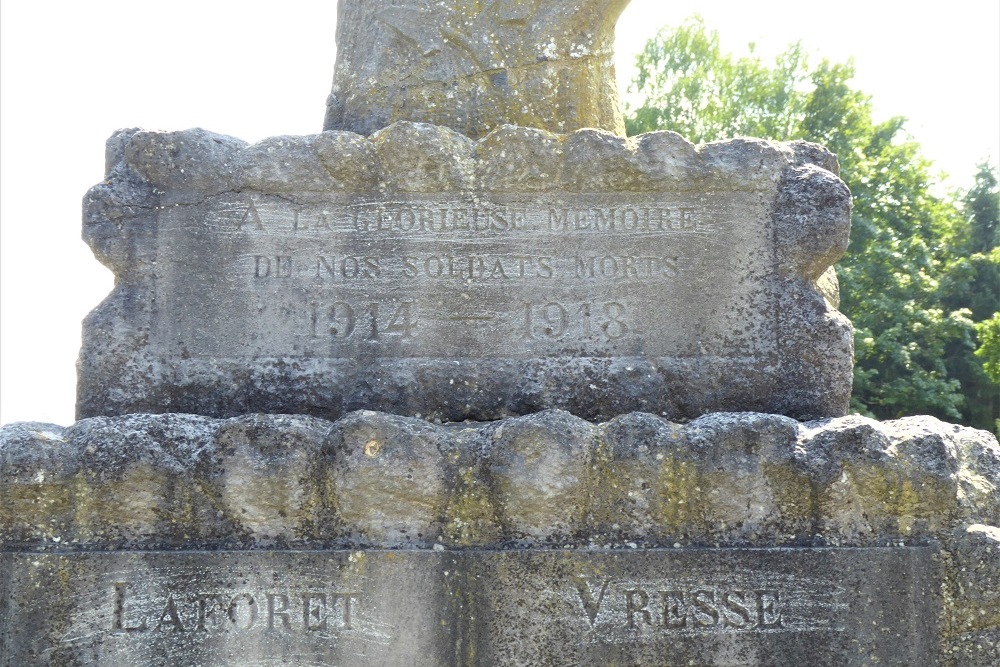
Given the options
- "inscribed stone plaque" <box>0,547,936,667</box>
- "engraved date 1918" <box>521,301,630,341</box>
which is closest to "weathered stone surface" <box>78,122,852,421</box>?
"engraved date 1918" <box>521,301,630,341</box>

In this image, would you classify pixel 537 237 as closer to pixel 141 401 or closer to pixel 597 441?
pixel 597 441

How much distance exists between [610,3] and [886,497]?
2.29 m

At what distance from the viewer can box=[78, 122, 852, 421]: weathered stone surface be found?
3.92m

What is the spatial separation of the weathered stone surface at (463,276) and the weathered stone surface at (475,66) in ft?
1.52

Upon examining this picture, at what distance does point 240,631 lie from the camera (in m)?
3.34

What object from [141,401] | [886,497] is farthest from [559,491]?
[141,401]

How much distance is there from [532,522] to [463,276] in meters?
1.00

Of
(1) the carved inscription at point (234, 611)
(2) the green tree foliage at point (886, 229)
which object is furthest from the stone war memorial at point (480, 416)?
(2) the green tree foliage at point (886, 229)

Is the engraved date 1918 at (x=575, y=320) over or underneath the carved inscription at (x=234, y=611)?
over

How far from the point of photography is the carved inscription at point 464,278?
13.0ft

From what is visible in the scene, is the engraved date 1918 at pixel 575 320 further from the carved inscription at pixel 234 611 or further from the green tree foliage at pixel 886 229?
the green tree foliage at pixel 886 229

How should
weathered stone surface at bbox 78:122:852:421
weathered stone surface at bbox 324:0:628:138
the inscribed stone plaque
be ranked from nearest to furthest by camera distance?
the inscribed stone plaque < weathered stone surface at bbox 78:122:852:421 < weathered stone surface at bbox 324:0:628:138

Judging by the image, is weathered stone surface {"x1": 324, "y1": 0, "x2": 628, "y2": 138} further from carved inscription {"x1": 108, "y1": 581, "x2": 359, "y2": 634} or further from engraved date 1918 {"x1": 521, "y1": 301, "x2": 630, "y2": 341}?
carved inscription {"x1": 108, "y1": 581, "x2": 359, "y2": 634}

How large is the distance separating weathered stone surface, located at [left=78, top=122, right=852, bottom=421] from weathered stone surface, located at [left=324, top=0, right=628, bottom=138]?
463 millimetres
